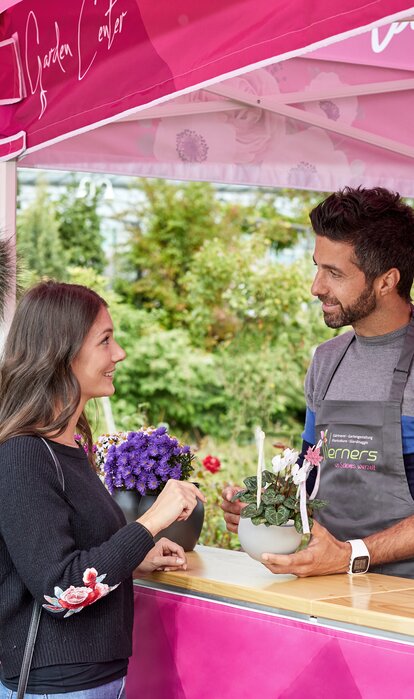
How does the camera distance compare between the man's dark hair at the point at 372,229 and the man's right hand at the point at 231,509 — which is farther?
the man's dark hair at the point at 372,229

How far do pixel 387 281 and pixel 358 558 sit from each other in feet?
2.80

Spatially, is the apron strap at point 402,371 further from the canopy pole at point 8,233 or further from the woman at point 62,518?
the canopy pole at point 8,233

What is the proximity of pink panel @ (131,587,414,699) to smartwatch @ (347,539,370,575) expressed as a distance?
322mm

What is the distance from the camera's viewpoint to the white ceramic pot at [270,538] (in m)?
2.34

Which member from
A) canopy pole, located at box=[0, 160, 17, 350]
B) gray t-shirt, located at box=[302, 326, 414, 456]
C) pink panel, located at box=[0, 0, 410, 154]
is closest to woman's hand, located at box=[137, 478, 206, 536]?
gray t-shirt, located at box=[302, 326, 414, 456]

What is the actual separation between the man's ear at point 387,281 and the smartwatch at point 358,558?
0.78 meters

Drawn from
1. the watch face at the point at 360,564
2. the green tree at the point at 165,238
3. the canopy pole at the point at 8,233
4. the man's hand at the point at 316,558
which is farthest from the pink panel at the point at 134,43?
the green tree at the point at 165,238

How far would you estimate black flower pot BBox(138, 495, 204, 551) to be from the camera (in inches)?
110

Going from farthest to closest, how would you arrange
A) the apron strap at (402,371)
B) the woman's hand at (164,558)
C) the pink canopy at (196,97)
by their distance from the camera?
the apron strap at (402,371) < the woman's hand at (164,558) < the pink canopy at (196,97)

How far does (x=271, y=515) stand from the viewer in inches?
92.0

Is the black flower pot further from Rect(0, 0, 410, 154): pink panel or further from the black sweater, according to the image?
Rect(0, 0, 410, 154): pink panel

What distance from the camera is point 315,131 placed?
4.30 meters

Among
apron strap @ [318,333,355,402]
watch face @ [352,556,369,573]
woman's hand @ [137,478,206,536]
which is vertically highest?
apron strap @ [318,333,355,402]

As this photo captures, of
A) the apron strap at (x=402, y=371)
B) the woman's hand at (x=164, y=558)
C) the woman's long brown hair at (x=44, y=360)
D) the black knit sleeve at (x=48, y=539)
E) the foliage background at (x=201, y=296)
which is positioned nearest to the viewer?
the black knit sleeve at (x=48, y=539)
